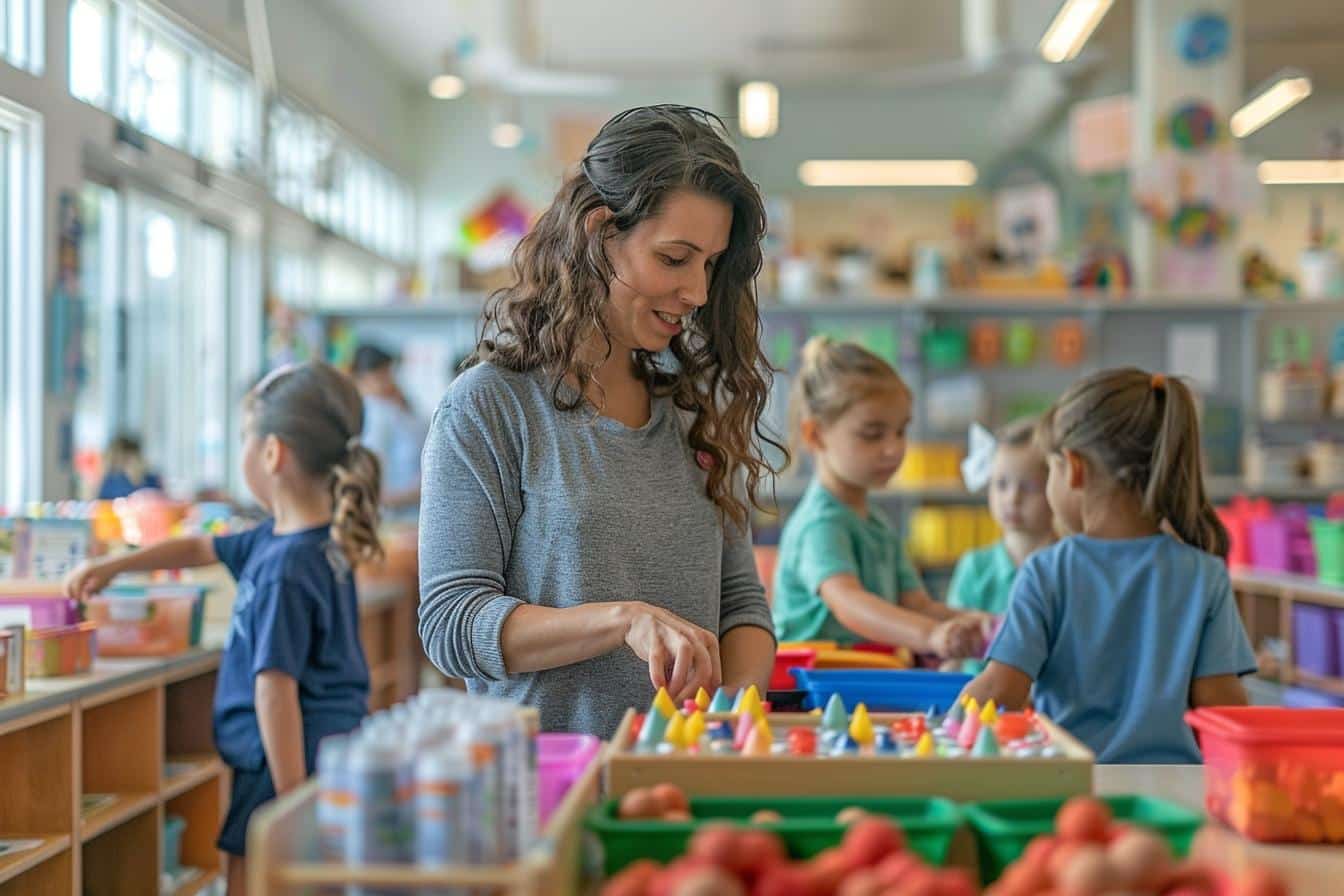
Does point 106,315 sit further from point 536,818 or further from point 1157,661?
point 536,818

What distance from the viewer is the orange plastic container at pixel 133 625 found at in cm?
366

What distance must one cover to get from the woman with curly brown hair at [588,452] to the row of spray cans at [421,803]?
0.62 m

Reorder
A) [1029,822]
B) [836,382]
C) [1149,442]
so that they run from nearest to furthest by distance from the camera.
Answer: [1029,822], [1149,442], [836,382]

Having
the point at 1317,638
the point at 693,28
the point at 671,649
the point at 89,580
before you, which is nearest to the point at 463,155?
the point at 693,28

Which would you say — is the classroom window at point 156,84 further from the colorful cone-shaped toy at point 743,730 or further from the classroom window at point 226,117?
the colorful cone-shaped toy at point 743,730

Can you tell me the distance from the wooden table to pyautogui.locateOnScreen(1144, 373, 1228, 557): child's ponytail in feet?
1.93

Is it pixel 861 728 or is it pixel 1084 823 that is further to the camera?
pixel 861 728

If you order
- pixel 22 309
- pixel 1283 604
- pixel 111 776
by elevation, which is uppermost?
pixel 22 309

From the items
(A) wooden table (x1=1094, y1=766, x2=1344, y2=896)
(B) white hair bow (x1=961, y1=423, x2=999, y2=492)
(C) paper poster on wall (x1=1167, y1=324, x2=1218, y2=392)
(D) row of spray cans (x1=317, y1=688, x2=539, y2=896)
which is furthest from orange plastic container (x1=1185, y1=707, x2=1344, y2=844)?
(C) paper poster on wall (x1=1167, y1=324, x2=1218, y2=392)

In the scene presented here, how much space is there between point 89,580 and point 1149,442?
7.32ft

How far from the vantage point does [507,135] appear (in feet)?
41.4

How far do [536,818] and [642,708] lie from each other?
0.71m

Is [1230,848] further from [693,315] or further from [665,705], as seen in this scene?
[693,315]

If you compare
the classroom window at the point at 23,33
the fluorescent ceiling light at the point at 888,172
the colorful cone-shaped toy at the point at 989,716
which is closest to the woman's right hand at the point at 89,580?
the colorful cone-shaped toy at the point at 989,716
